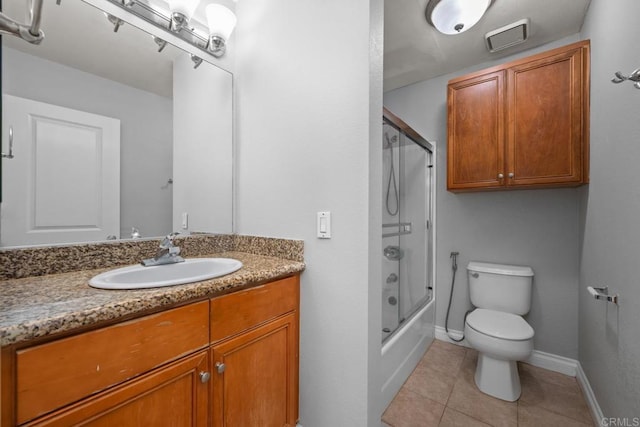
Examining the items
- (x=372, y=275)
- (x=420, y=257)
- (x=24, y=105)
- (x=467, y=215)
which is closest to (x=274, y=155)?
(x=372, y=275)

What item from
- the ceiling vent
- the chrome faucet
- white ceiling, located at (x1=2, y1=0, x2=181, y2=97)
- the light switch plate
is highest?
the ceiling vent

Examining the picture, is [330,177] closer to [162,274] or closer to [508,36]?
[162,274]

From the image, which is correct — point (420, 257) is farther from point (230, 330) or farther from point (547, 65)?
point (230, 330)

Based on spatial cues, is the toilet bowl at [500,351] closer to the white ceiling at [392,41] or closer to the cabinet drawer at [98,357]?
the cabinet drawer at [98,357]

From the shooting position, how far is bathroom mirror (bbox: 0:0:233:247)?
952 mm

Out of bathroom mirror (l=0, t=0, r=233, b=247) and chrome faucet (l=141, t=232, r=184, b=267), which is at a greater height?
bathroom mirror (l=0, t=0, r=233, b=247)

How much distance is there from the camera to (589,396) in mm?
1551

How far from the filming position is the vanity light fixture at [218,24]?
4.48 feet

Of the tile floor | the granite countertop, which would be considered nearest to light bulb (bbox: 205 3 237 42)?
the granite countertop

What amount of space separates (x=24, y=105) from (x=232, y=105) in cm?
88

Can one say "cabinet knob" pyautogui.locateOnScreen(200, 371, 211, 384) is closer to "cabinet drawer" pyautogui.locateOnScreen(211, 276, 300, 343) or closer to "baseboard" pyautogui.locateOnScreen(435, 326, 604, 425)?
"cabinet drawer" pyautogui.locateOnScreen(211, 276, 300, 343)

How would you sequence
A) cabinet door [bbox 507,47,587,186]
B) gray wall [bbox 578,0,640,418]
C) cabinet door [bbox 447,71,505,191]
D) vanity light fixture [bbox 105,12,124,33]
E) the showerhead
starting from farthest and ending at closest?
cabinet door [bbox 447,71,505,191] < the showerhead < cabinet door [bbox 507,47,587,186] < vanity light fixture [bbox 105,12,124,33] < gray wall [bbox 578,0,640,418]

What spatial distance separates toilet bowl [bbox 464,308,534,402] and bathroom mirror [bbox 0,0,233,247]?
178 cm

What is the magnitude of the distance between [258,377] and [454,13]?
225 cm
